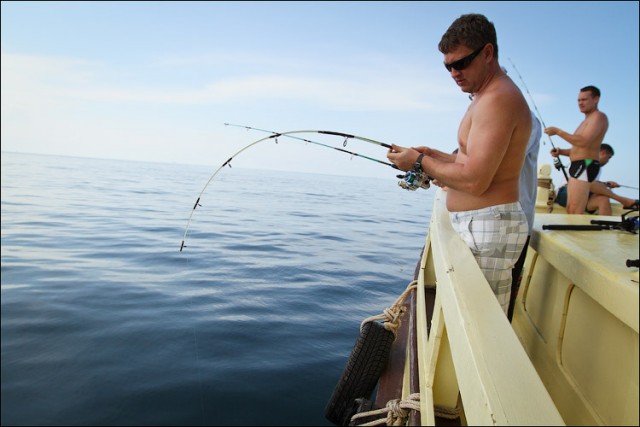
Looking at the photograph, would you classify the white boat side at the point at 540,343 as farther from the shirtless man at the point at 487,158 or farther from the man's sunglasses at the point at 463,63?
the man's sunglasses at the point at 463,63

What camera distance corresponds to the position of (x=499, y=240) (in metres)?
2.16

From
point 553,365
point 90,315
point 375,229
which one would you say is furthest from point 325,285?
point 375,229

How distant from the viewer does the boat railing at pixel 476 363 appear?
90 cm

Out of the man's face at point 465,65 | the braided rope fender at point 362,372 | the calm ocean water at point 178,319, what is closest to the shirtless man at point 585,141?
the calm ocean water at point 178,319

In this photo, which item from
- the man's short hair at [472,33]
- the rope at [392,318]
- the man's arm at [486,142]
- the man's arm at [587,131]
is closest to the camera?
the man's arm at [486,142]

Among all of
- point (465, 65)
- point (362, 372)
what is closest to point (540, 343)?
point (362, 372)

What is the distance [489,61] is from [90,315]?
4.53 meters

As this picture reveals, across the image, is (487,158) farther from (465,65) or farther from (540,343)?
(540,343)

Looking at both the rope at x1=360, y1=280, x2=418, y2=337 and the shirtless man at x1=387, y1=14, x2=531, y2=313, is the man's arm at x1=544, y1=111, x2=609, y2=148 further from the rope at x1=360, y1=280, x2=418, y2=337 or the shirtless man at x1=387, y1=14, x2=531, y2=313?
the shirtless man at x1=387, y1=14, x2=531, y2=313

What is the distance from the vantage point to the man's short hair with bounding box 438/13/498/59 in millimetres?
2090

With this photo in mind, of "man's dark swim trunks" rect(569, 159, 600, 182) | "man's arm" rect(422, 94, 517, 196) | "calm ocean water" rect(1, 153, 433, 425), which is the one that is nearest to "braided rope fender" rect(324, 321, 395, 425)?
"calm ocean water" rect(1, 153, 433, 425)

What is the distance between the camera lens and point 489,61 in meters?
2.15

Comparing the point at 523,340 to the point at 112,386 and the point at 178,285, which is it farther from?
the point at 178,285

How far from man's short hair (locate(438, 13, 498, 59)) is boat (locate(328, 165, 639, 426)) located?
41.7 inches
